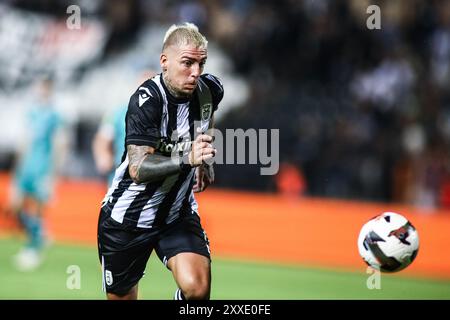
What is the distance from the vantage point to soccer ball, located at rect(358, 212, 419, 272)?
682cm

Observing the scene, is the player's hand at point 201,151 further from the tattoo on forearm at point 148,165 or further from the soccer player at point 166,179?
the tattoo on forearm at point 148,165

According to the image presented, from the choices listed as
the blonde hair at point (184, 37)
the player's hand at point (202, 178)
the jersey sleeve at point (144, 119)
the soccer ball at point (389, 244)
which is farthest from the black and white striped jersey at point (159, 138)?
the soccer ball at point (389, 244)

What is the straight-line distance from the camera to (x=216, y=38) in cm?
1761

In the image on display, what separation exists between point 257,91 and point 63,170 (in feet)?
12.7

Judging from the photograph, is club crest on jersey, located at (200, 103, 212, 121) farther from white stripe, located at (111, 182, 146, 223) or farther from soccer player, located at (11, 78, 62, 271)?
soccer player, located at (11, 78, 62, 271)

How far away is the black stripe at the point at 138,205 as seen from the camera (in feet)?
21.8

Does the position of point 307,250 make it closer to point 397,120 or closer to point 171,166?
point 397,120

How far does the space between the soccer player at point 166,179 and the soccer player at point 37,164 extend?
18.6ft

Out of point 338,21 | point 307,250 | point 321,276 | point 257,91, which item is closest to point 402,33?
point 338,21

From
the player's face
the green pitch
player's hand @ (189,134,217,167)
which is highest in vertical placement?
the player's face

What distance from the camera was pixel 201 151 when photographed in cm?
597

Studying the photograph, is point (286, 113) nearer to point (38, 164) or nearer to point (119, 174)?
point (38, 164)

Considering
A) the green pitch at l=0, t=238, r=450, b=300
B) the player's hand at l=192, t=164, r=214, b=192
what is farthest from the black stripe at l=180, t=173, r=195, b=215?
the green pitch at l=0, t=238, r=450, b=300

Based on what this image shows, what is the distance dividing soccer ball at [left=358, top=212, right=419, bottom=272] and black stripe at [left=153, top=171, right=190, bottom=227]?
57.6 inches
